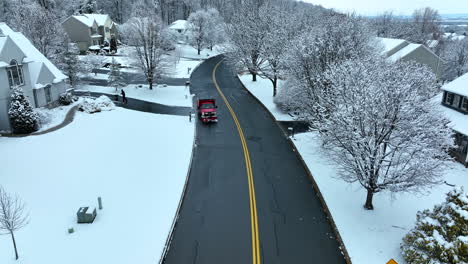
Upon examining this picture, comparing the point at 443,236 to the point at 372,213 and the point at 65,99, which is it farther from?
the point at 65,99

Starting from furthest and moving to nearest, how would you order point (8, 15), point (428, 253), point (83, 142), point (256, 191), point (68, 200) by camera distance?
1. point (8, 15)
2. point (83, 142)
3. point (256, 191)
4. point (68, 200)
5. point (428, 253)

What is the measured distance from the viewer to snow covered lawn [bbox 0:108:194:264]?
14.1 metres

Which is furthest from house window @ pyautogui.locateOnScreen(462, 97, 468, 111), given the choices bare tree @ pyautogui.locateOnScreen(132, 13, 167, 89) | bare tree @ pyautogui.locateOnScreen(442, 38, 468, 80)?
bare tree @ pyautogui.locateOnScreen(442, 38, 468, 80)

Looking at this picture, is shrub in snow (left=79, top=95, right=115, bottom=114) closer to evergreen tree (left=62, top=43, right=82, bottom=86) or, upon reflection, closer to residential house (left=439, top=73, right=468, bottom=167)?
evergreen tree (left=62, top=43, right=82, bottom=86)

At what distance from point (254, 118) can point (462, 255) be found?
22825 mm

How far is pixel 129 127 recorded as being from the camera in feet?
92.4

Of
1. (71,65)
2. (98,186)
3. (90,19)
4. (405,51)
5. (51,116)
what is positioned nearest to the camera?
(98,186)

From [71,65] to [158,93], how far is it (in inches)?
403

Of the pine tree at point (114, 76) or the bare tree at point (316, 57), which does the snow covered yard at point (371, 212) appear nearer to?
the bare tree at point (316, 57)

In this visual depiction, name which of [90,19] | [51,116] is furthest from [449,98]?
[90,19]

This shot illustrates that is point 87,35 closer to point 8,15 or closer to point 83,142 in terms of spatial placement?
point 8,15

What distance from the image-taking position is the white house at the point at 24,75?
82.3 ft

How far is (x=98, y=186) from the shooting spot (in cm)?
1892

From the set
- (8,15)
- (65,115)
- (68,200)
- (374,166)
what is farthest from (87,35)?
(374,166)
